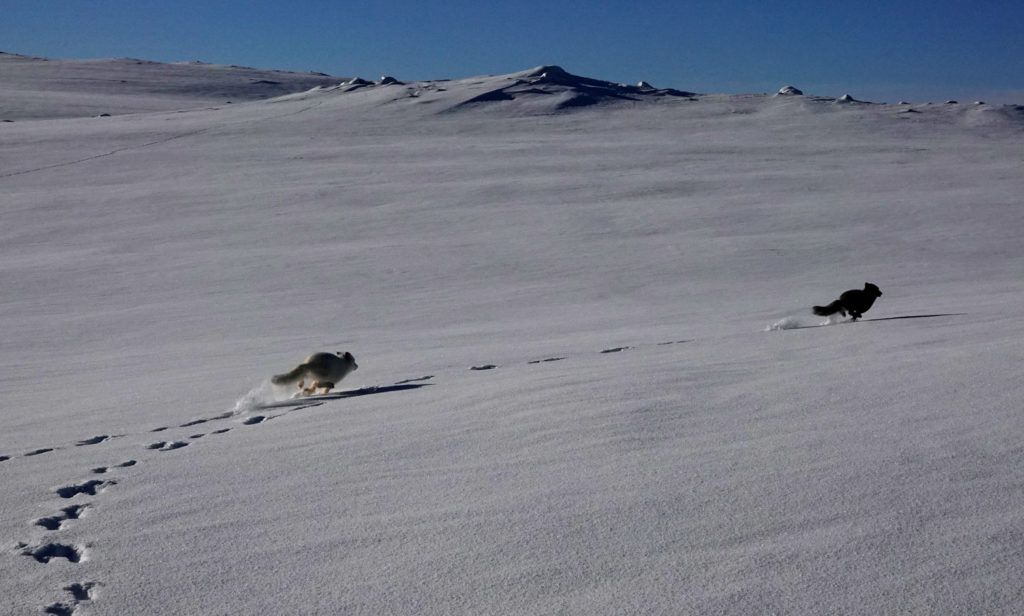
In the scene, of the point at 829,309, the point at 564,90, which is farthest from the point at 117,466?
the point at 564,90

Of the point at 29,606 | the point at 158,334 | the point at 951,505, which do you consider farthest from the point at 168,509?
the point at 158,334

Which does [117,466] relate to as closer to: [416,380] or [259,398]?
[259,398]

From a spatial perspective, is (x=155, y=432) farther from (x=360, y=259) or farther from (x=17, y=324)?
(x=360, y=259)

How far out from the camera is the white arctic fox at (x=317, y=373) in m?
6.54

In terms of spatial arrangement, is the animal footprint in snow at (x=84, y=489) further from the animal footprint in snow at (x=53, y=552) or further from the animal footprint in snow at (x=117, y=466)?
the animal footprint in snow at (x=53, y=552)

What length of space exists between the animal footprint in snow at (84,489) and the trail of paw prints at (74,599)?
3.91 feet

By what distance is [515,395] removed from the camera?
5262mm

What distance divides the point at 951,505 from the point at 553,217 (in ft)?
56.8

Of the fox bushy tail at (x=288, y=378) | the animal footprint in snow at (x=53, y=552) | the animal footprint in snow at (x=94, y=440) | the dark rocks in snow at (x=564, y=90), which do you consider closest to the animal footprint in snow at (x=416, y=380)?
the fox bushy tail at (x=288, y=378)

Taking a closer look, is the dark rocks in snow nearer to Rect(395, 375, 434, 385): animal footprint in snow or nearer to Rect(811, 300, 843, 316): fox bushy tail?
Rect(811, 300, 843, 316): fox bushy tail

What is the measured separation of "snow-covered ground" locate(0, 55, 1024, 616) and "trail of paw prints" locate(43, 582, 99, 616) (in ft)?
0.03

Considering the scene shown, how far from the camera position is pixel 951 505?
2.92m

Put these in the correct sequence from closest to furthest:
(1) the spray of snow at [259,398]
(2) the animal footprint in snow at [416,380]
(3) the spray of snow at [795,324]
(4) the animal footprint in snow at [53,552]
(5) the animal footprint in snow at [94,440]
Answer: (4) the animal footprint in snow at [53,552], (5) the animal footprint in snow at [94,440], (1) the spray of snow at [259,398], (2) the animal footprint in snow at [416,380], (3) the spray of snow at [795,324]

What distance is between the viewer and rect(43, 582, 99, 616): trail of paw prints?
2.62 metres
